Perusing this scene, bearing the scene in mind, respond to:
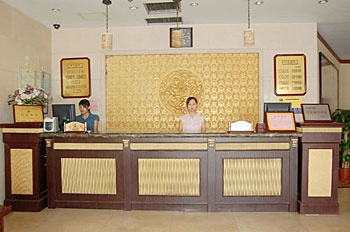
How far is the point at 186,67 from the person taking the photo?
615cm

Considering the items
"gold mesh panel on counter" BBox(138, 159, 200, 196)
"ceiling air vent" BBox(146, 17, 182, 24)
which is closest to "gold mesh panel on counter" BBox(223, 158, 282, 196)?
"gold mesh panel on counter" BBox(138, 159, 200, 196)

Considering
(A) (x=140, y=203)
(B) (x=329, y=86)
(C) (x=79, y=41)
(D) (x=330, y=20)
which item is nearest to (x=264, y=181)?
(A) (x=140, y=203)

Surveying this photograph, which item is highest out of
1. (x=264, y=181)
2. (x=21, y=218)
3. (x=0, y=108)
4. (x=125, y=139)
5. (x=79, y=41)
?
(x=79, y=41)

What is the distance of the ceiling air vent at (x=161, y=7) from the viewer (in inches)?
195

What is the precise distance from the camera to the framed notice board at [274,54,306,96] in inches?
235

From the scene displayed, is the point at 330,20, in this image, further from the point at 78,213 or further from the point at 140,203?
the point at 78,213

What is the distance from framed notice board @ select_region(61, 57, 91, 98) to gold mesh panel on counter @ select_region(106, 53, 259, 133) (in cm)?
38

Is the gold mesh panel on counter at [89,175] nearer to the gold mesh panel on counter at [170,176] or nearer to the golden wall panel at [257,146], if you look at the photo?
the gold mesh panel on counter at [170,176]

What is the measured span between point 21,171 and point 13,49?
70.2 inches

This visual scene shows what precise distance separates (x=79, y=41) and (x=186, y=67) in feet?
6.69

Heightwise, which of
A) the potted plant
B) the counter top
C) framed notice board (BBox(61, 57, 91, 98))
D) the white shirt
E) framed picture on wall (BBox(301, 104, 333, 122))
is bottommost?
the potted plant

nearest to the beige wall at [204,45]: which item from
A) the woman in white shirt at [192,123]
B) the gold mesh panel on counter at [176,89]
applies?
the gold mesh panel on counter at [176,89]

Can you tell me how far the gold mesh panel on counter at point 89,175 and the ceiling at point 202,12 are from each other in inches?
88.3

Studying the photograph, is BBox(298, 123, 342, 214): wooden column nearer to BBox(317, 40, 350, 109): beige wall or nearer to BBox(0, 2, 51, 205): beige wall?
BBox(0, 2, 51, 205): beige wall
